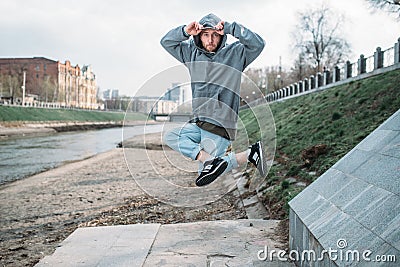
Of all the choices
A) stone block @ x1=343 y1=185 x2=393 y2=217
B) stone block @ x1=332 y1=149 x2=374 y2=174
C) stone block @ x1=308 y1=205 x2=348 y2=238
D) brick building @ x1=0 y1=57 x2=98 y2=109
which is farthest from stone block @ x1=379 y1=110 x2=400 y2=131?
brick building @ x1=0 y1=57 x2=98 y2=109

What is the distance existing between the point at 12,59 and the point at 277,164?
354 feet

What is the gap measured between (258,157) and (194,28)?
1281 millimetres

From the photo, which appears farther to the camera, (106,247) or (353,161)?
(106,247)

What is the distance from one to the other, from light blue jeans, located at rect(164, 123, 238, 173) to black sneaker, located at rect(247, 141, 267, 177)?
19 centimetres

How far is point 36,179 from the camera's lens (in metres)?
18.2

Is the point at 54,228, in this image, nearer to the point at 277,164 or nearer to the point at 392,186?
the point at 277,164

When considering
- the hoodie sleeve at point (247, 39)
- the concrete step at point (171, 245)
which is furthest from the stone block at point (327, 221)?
the hoodie sleeve at point (247, 39)

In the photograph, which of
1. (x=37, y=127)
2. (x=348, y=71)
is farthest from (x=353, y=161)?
(x=37, y=127)

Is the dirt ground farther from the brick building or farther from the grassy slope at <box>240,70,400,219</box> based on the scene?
the brick building

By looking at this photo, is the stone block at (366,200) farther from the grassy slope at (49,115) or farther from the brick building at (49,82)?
the brick building at (49,82)

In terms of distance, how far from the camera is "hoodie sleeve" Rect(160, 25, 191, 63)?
143 inches

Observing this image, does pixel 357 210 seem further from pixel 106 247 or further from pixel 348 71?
pixel 348 71

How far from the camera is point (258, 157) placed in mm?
3896

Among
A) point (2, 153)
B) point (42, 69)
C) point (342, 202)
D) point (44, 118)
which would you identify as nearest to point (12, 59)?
point (42, 69)
